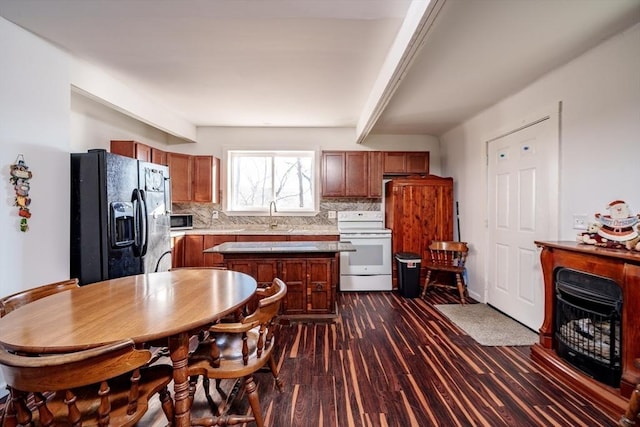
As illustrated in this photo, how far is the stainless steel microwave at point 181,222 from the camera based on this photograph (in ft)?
14.0

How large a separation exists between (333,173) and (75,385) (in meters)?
3.93

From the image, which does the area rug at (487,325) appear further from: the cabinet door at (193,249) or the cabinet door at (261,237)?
the cabinet door at (193,249)

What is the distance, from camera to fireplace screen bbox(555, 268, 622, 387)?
5.60 ft

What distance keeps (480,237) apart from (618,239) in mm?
1944

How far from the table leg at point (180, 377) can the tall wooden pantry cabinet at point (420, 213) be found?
3.35 meters

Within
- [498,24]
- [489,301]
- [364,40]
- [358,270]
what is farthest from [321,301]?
[498,24]

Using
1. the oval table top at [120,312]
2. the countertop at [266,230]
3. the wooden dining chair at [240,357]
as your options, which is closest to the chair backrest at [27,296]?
the oval table top at [120,312]

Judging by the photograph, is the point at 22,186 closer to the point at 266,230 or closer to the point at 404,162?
the point at 266,230

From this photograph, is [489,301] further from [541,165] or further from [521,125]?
[521,125]

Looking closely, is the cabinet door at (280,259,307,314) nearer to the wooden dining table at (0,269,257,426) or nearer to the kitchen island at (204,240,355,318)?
the kitchen island at (204,240,355,318)

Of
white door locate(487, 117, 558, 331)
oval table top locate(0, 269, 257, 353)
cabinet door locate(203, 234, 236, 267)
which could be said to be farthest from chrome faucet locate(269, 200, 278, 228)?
white door locate(487, 117, 558, 331)

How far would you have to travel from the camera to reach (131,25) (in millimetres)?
2049

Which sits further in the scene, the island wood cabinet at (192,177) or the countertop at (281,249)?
the island wood cabinet at (192,177)

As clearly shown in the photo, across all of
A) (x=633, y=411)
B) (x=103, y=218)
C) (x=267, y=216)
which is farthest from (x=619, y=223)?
(x=267, y=216)
